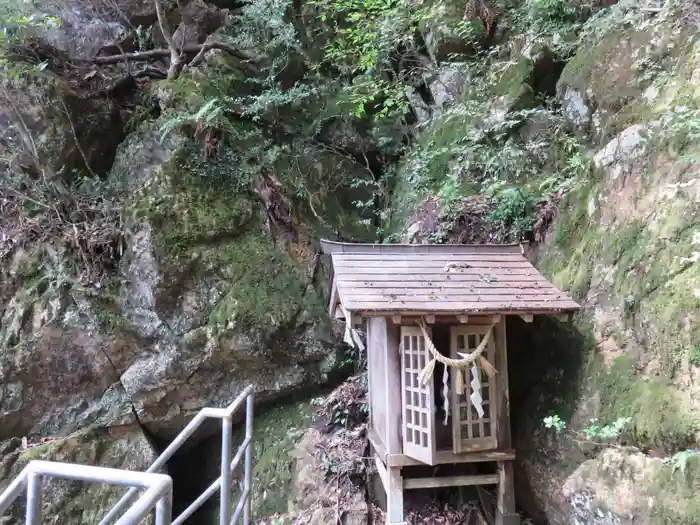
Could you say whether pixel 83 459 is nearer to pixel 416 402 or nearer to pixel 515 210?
pixel 416 402

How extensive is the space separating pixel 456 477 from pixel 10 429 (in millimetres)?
8373

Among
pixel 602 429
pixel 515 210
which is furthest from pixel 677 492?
pixel 515 210

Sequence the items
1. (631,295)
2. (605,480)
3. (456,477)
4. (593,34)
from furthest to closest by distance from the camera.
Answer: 1. (593,34)
2. (456,477)
3. (631,295)
4. (605,480)

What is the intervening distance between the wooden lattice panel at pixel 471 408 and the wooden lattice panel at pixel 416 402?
0.25 metres

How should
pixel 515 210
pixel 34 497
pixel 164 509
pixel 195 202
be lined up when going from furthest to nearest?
pixel 195 202, pixel 515 210, pixel 34 497, pixel 164 509

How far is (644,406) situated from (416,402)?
1.95 meters

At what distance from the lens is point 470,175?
7520mm

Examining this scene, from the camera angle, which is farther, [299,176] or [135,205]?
[299,176]

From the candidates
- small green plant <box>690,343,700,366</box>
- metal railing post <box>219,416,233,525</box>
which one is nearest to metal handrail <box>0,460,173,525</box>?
metal railing post <box>219,416,233,525</box>

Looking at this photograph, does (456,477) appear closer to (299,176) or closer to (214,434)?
(214,434)

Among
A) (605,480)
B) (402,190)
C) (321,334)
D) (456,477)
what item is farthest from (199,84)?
(605,480)

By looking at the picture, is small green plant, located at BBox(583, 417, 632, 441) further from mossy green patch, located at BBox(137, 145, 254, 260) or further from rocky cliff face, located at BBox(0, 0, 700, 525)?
mossy green patch, located at BBox(137, 145, 254, 260)

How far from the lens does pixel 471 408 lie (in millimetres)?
4355

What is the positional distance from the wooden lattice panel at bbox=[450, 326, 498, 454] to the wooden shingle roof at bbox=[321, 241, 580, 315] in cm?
39
